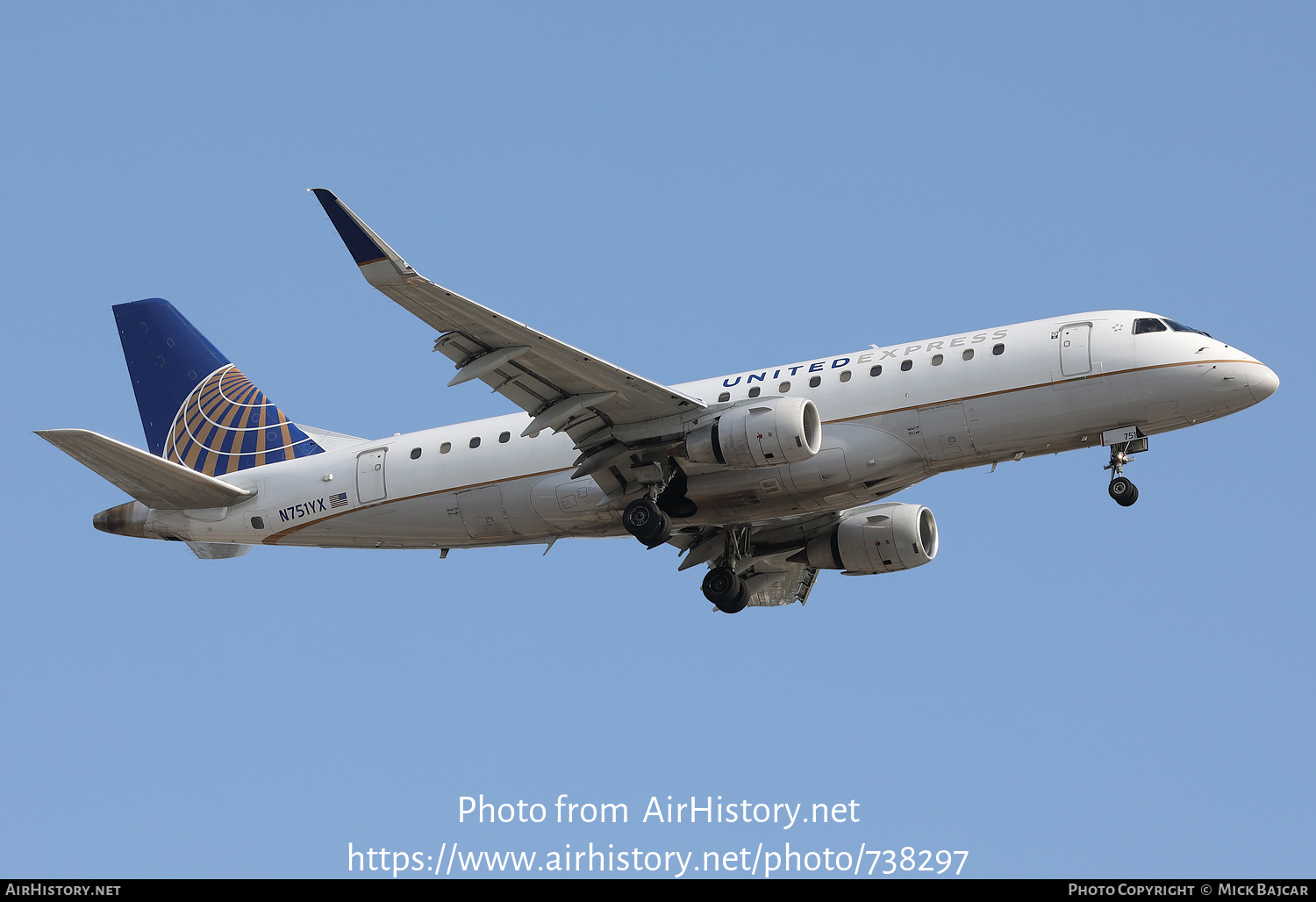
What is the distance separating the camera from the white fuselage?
97.3ft

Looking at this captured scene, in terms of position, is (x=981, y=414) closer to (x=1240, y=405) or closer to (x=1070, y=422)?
(x=1070, y=422)

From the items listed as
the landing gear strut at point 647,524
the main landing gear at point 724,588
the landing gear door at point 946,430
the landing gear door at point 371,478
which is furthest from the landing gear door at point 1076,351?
the landing gear door at point 371,478

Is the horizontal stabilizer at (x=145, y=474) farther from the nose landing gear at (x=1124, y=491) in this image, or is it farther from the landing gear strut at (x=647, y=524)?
the nose landing gear at (x=1124, y=491)

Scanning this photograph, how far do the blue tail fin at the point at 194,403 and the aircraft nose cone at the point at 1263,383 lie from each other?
2087 cm

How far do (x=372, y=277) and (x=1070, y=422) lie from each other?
1396 cm

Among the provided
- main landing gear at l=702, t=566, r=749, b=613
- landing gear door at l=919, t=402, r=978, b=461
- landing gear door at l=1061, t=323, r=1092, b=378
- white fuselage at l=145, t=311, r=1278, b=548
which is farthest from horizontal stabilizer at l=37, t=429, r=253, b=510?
landing gear door at l=1061, t=323, r=1092, b=378

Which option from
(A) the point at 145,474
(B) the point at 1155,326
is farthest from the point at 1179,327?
(A) the point at 145,474

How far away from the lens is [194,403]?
123ft

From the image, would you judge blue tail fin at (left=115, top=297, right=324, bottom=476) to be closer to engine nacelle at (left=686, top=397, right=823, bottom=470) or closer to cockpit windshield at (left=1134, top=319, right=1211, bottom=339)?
engine nacelle at (left=686, top=397, right=823, bottom=470)

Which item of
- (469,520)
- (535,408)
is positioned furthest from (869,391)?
(469,520)

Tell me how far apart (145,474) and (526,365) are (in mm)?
10094

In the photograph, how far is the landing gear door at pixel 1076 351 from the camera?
2970cm

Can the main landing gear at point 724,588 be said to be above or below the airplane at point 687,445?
below
